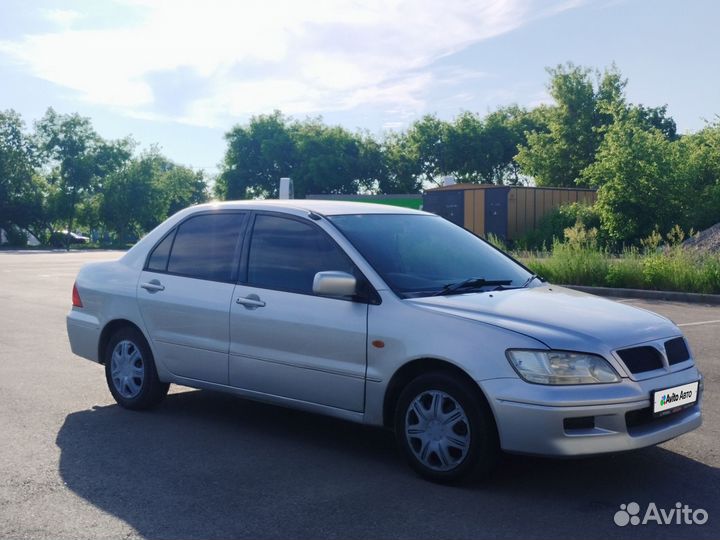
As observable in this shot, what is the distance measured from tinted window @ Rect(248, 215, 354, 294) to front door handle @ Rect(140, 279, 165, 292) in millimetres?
897

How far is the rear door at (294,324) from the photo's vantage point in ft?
17.5

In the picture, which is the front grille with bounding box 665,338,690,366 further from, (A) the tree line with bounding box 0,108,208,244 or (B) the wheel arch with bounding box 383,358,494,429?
(A) the tree line with bounding box 0,108,208,244

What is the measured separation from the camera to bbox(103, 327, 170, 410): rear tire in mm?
6703

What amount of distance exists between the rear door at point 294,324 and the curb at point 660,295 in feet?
41.8

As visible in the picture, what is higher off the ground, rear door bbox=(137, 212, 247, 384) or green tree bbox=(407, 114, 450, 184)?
green tree bbox=(407, 114, 450, 184)

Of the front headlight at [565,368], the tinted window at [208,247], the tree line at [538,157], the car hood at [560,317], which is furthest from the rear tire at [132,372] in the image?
the tree line at [538,157]

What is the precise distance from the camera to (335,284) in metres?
5.23

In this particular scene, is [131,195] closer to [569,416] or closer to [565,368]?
[565,368]

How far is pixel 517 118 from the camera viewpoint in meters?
75.0

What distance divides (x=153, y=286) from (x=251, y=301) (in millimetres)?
1124

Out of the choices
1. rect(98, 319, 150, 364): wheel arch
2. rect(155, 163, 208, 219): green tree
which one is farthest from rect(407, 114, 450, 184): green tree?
rect(98, 319, 150, 364): wheel arch

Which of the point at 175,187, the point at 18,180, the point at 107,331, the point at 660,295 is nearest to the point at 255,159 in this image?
the point at 175,187

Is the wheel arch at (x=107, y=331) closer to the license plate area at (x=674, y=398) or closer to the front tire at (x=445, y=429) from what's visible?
the front tire at (x=445, y=429)

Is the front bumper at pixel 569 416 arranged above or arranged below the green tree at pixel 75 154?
below
